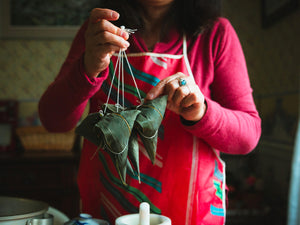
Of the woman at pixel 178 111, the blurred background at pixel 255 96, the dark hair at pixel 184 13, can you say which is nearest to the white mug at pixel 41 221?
the woman at pixel 178 111

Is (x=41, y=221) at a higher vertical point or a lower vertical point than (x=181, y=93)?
lower

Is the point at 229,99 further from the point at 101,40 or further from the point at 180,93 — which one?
the point at 101,40

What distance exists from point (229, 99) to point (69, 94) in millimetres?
402

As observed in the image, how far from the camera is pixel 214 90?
0.90 metres

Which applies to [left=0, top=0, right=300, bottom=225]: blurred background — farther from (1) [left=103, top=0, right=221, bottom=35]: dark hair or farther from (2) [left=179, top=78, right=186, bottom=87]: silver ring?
(2) [left=179, top=78, right=186, bottom=87]: silver ring

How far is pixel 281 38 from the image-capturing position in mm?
2352

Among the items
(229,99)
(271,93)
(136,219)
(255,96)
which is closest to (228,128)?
(229,99)

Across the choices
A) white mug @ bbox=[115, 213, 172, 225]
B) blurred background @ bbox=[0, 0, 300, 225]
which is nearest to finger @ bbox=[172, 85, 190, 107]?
white mug @ bbox=[115, 213, 172, 225]

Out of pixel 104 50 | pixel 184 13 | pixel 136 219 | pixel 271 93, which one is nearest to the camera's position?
pixel 136 219

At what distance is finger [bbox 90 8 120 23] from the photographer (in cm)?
64

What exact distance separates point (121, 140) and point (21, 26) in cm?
248

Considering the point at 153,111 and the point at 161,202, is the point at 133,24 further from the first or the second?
the point at 161,202

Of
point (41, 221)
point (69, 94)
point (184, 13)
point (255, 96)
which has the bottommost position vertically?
point (41, 221)

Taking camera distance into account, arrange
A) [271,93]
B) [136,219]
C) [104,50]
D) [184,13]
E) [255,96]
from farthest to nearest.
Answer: [255,96], [271,93], [184,13], [104,50], [136,219]
